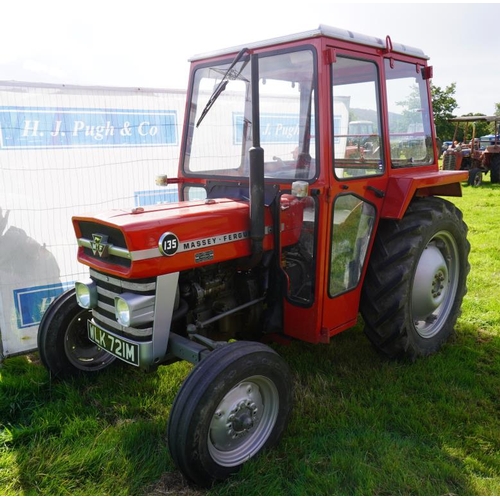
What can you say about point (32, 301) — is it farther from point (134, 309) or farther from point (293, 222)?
point (293, 222)

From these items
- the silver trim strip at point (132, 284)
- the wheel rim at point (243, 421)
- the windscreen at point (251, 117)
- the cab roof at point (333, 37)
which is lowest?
the wheel rim at point (243, 421)

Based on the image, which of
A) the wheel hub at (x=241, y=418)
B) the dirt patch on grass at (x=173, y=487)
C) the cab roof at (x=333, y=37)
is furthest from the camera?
the cab roof at (x=333, y=37)

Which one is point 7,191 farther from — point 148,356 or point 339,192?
point 339,192

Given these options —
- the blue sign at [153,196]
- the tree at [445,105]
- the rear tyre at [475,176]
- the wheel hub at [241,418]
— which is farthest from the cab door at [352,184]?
the tree at [445,105]

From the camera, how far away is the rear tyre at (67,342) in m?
3.29

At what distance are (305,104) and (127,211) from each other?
1209mm

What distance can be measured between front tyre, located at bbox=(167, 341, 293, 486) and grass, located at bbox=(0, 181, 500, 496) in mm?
106

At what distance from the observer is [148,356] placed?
105 inches

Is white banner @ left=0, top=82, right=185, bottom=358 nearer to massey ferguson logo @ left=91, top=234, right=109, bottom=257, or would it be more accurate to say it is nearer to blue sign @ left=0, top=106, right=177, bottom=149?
blue sign @ left=0, top=106, right=177, bottom=149

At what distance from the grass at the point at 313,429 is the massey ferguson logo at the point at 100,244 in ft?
3.35

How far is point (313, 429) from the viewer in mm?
2877

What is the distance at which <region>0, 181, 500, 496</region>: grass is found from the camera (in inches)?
97.5

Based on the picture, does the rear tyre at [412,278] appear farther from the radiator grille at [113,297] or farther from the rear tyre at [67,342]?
the rear tyre at [67,342]

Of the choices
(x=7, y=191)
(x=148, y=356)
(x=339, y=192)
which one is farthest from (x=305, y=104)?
(x=7, y=191)
